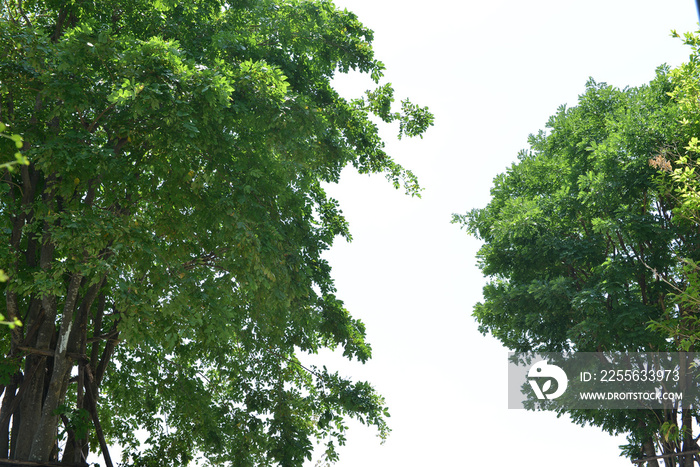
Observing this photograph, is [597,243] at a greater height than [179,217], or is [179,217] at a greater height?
[597,243]

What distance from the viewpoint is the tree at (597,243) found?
1606 cm

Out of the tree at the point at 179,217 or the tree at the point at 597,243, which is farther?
the tree at the point at 597,243

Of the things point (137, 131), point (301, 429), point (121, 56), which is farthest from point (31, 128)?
point (301, 429)

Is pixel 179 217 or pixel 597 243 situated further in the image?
pixel 597 243

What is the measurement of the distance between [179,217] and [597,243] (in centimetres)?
1258

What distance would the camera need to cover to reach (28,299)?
1379 centimetres

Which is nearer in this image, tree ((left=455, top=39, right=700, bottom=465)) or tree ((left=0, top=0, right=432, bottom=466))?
tree ((left=0, top=0, right=432, bottom=466))

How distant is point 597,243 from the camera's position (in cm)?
1781

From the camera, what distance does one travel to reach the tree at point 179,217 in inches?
A: 377

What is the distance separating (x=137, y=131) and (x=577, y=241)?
13.3 metres

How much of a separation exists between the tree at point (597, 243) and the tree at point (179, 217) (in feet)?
17.2

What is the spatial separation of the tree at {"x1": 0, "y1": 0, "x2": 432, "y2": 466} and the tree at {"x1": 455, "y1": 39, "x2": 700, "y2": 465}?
17.2 feet

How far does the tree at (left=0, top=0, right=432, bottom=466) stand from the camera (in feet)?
31.4

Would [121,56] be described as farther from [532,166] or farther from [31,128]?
[532,166]
